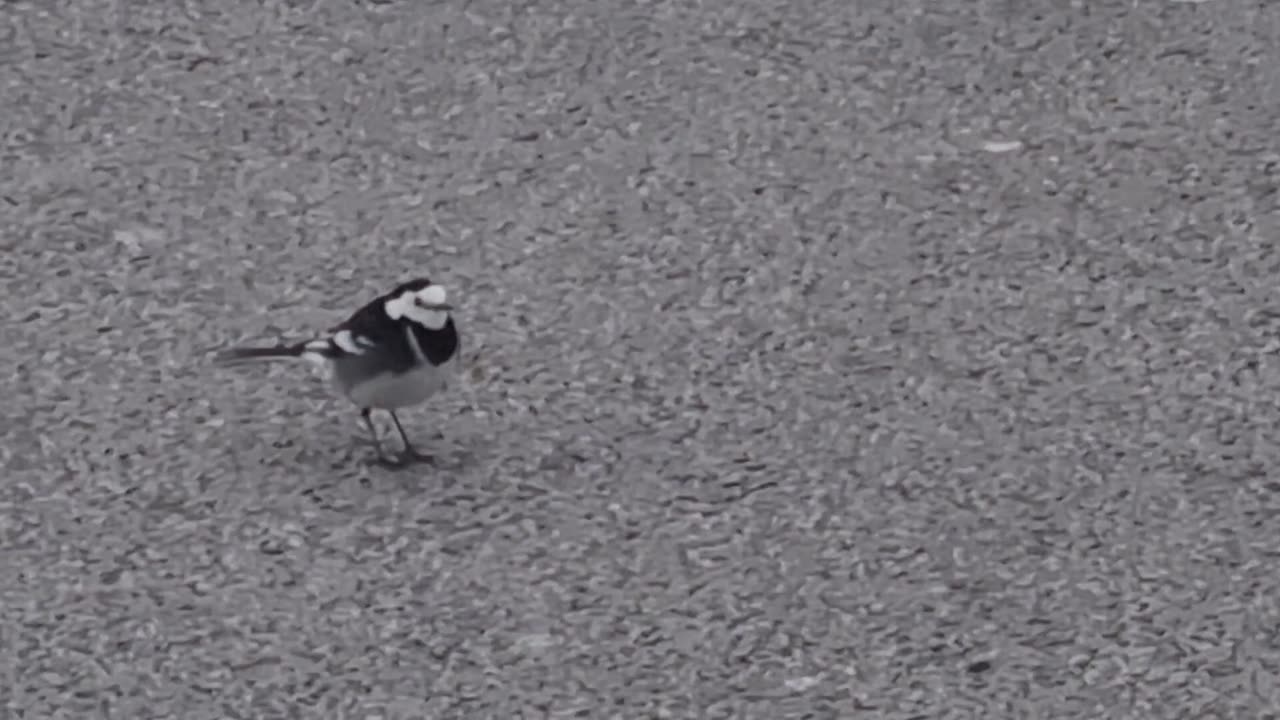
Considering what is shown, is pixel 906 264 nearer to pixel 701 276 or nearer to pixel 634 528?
pixel 701 276

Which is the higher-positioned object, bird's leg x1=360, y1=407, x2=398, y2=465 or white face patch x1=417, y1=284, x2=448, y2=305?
white face patch x1=417, y1=284, x2=448, y2=305

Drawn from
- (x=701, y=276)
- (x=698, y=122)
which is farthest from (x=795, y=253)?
(x=698, y=122)

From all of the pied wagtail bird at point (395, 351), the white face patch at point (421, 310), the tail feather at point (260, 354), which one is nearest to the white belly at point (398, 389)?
the pied wagtail bird at point (395, 351)

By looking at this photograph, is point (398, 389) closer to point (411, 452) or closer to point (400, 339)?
point (400, 339)

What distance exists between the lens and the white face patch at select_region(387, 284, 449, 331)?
21.9 feet

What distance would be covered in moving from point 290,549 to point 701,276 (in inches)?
66.6

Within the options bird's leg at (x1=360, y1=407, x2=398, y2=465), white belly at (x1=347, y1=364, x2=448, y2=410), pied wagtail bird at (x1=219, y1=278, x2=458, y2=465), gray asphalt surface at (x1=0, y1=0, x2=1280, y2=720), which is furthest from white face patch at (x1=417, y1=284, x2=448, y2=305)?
gray asphalt surface at (x1=0, y1=0, x2=1280, y2=720)

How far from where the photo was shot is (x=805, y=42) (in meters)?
8.92

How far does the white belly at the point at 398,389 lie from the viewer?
6660 millimetres

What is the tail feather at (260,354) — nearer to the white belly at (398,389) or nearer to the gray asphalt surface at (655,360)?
the gray asphalt surface at (655,360)

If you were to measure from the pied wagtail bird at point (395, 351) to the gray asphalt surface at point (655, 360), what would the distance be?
0.68ft

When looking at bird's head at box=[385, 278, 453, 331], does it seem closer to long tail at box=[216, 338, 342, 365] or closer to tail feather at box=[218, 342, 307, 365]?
long tail at box=[216, 338, 342, 365]

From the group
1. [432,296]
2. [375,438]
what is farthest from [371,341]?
[375,438]

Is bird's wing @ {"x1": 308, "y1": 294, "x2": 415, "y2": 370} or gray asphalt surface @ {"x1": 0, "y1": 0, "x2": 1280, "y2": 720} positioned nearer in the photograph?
gray asphalt surface @ {"x1": 0, "y1": 0, "x2": 1280, "y2": 720}
